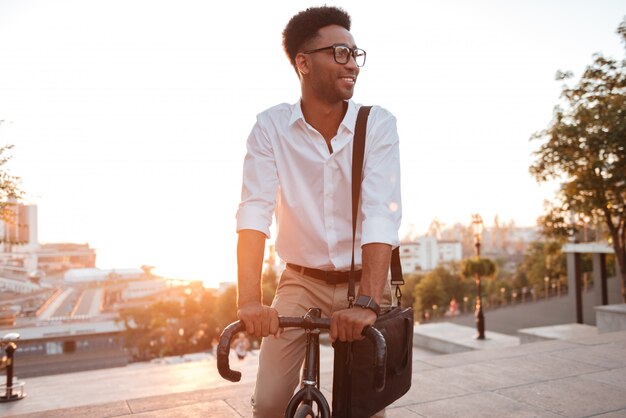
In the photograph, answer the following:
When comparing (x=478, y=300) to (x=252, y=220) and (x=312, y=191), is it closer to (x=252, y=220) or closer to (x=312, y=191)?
(x=312, y=191)

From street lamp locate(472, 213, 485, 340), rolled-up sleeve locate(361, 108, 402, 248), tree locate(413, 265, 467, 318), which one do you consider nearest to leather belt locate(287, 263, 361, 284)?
rolled-up sleeve locate(361, 108, 402, 248)

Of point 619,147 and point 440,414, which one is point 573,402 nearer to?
point 440,414

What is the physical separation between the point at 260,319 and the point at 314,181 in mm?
577

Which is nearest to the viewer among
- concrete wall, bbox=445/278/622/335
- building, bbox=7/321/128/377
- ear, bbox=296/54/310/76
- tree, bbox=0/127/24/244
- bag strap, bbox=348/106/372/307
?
bag strap, bbox=348/106/372/307

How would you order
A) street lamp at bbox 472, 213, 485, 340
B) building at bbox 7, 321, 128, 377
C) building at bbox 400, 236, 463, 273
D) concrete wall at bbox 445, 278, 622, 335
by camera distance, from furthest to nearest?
building at bbox 400, 236, 463, 273, building at bbox 7, 321, 128, 377, concrete wall at bbox 445, 278, 622, 335, street lamp at bbox 472, 213, 485, 340

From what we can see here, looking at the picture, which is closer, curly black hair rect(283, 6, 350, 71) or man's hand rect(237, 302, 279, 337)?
man's hand rect(237, 302, 279, 337)

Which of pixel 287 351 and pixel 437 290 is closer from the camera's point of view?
pixel 287 351

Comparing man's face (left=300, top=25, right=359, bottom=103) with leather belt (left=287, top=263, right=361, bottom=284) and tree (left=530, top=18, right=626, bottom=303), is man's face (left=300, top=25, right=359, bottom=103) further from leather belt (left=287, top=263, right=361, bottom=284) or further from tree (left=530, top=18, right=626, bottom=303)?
tree (left=530, top=18, right=626, bottom=303)

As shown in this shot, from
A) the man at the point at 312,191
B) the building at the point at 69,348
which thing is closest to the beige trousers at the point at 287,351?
the man at the point at 312,191

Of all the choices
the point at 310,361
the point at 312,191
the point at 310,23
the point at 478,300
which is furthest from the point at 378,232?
the point at 478,300

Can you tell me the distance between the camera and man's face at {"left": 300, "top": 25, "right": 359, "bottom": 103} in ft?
5.88

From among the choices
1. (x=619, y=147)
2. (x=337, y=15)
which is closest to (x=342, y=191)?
(x=337, y=15)

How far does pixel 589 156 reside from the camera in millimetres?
12109

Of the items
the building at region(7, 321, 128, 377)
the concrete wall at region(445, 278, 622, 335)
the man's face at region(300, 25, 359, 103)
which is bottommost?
the building at region(7, 321, 128, 377)
